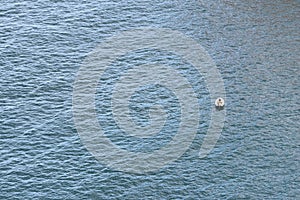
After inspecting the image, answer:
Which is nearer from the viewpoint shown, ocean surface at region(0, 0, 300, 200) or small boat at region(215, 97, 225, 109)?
ocean surface at region(0, 0, 300, 200)

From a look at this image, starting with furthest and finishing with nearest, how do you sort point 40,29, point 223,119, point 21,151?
point 40,29
point 223,119
point 21,151

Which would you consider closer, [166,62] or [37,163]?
[37,163]

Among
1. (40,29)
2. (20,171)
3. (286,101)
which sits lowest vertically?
(20,171)

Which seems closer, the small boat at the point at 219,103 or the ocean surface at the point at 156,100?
the ocean surface at the point at 156,100

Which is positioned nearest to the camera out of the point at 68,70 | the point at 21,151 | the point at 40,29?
the point at 21,151

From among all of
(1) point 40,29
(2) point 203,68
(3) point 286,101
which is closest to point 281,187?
(3) point 286,101

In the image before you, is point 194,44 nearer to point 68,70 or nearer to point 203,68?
point 203,68

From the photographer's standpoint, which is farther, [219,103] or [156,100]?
[156,100]

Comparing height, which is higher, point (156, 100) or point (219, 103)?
point (219, 103)
